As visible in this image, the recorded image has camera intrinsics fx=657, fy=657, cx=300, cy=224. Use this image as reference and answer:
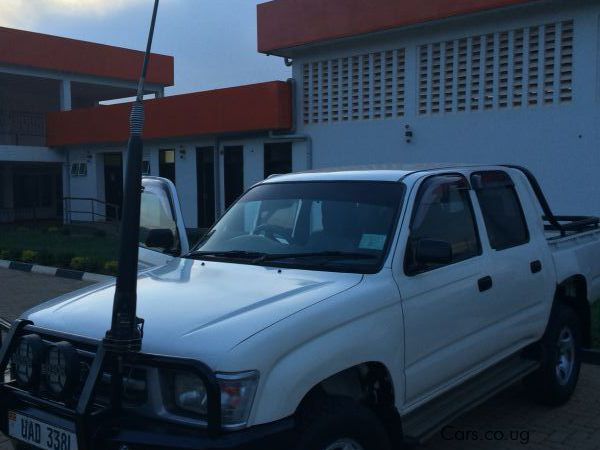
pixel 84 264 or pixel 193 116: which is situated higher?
pixel 193 116

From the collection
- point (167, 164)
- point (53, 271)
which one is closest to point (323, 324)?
point (53, 271)

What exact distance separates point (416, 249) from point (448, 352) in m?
0.68

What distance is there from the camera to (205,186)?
21.0 m

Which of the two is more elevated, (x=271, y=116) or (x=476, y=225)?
(x=271, y=116)

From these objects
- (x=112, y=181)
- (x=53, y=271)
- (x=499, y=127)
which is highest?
(x=499, y=127)

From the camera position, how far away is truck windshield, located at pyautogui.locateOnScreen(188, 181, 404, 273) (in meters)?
3.79

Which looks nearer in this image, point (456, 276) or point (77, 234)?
point (456, 276)

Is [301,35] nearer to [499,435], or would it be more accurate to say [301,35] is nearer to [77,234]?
[77,234]

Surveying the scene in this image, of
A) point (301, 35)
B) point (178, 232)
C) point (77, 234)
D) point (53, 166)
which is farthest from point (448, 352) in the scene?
point (53, 166)

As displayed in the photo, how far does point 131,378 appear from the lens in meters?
3.00

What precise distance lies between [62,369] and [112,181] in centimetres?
2375

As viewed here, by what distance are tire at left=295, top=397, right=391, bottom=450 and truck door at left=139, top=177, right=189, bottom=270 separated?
7.41 feet

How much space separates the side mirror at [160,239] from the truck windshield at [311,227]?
38 centimetres

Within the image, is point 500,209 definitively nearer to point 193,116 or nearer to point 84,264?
point 84,264
